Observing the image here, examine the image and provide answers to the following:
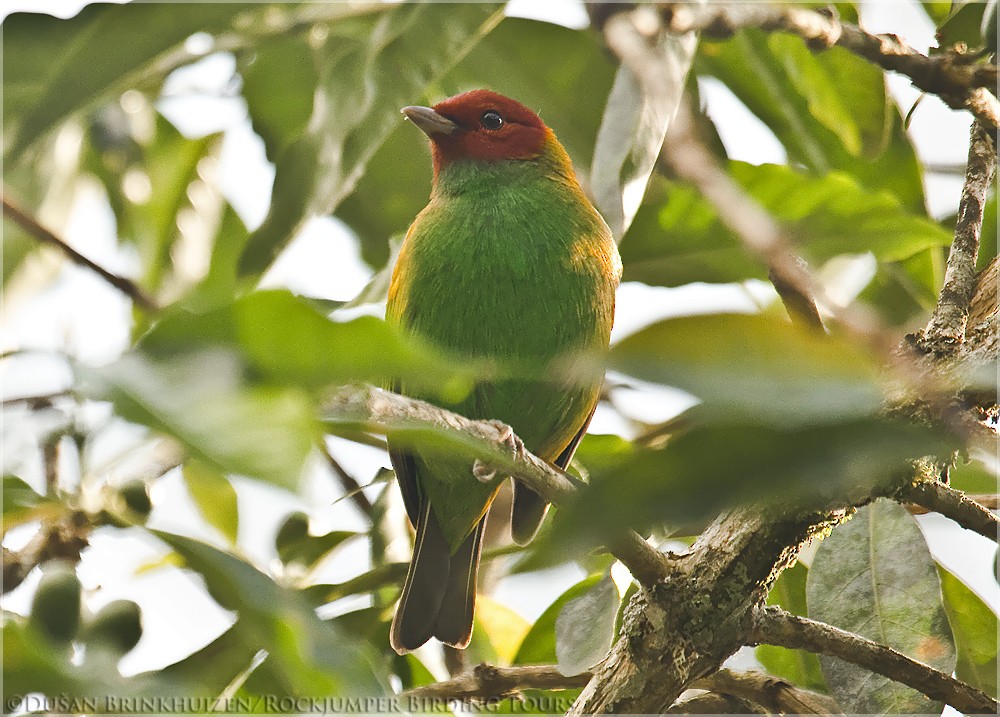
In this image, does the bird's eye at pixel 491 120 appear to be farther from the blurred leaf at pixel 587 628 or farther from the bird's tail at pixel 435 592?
the blurred leaf at pixel 587 628

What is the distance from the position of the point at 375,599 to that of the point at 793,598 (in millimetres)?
1115

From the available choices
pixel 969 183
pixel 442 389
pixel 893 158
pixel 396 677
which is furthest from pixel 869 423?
pixel 893 158

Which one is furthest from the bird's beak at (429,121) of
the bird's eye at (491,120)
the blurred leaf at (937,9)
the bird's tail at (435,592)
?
Result: the blurred leaf at (937,9)

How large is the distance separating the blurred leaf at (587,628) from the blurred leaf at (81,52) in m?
1.37

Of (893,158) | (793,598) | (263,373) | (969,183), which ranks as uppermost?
(263,373)

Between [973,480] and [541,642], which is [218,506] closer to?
[541,642]

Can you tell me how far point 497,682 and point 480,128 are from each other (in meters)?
2.00

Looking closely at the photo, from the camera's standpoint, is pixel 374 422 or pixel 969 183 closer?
pixel 374 422

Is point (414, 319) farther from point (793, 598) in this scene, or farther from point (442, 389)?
point (442, 389)

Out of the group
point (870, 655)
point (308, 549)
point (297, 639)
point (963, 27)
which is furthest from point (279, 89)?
point (297, 639)

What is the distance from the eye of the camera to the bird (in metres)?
2.99

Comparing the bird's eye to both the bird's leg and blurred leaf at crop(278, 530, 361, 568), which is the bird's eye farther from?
blurred leaf at crop(278, 530, 361, 568)

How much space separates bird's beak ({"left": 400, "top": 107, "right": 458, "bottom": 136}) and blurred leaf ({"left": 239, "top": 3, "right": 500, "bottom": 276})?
1.13 metres

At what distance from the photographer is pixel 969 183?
7.07 feet
